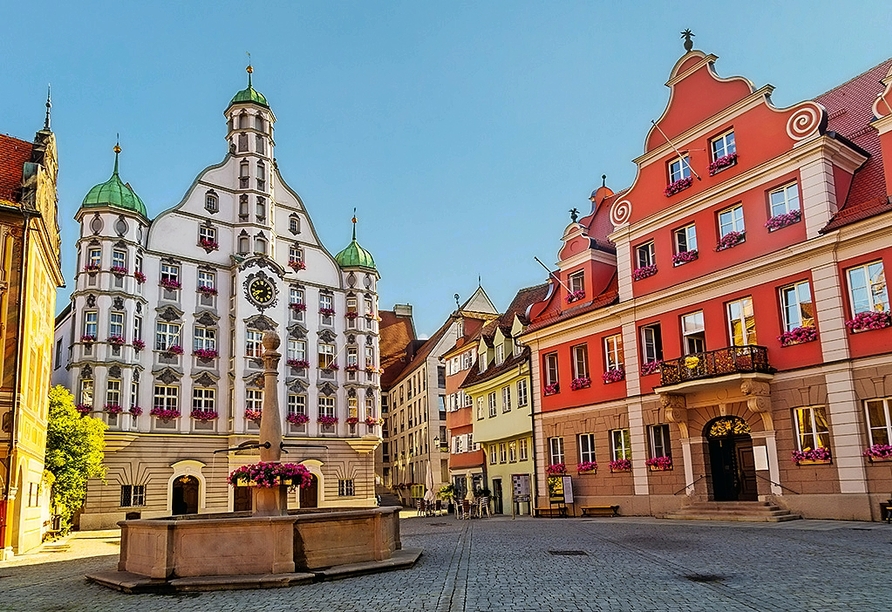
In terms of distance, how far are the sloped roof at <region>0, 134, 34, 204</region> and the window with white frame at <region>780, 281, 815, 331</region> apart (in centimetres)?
2421

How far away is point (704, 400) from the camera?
27219mm

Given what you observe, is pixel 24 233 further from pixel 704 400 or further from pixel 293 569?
pixel 704 400

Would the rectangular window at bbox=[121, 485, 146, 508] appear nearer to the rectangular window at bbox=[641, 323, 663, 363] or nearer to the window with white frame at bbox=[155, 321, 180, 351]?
the window with white frame at bbox=[155, 321, 180, 351]

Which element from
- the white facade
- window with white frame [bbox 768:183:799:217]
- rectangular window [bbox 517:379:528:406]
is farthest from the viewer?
the white facade

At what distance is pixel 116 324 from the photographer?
45.9 m

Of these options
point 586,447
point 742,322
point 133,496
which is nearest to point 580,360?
point 586,447

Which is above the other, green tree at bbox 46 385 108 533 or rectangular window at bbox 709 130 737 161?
rectangular window at bbox 709 130 737 161

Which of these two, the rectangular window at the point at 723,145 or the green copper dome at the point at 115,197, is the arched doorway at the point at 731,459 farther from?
the green copper dome at the point at 115,197

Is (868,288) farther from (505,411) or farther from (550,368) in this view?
(505,411)

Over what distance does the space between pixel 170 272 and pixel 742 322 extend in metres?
35.6

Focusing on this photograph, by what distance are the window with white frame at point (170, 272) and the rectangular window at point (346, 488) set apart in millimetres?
17287

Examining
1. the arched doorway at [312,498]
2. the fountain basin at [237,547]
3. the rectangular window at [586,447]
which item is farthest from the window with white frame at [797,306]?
the arched doorway at [312,498]

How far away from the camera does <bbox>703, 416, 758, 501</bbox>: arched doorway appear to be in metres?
26.2

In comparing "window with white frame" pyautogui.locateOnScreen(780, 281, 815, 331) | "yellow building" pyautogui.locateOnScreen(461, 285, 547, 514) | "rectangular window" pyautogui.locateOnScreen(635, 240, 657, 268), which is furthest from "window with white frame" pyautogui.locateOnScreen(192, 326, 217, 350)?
"window with white frame" pyautogui.locateOnScreen(780, 281, 815, 331)
